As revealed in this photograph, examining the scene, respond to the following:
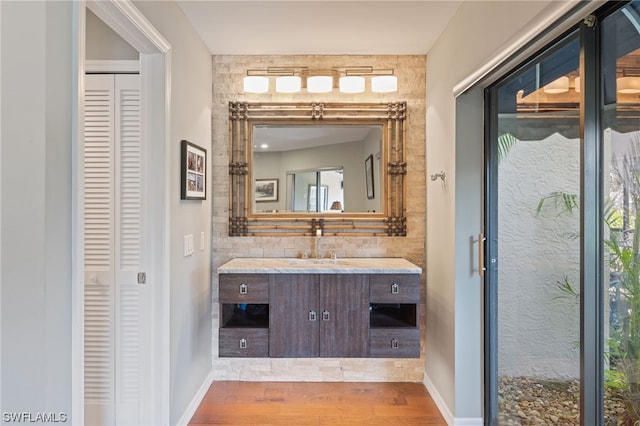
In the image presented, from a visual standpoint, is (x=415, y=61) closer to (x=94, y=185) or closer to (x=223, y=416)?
(x=94, y=185)

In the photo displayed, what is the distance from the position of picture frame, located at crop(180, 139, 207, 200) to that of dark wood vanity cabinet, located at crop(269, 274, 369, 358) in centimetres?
79

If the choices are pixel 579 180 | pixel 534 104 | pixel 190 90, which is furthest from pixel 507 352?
pixel 190 90

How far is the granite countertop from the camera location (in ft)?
8.12

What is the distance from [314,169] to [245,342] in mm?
1430

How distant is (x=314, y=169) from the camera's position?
9.96 feet

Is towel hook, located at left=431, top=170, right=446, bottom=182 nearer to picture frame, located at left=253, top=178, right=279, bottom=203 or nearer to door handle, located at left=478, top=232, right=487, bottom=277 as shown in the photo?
door handle, located at left=478, top=232, right=487, bottom=277

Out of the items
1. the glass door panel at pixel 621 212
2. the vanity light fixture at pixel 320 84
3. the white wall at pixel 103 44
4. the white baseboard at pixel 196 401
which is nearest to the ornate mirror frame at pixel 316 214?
the vanity light fixture at pixel 320 84

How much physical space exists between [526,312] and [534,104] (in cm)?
105

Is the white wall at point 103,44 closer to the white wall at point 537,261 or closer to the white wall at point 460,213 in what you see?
the white wall at point 460,213

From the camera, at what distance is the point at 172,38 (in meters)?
2.14

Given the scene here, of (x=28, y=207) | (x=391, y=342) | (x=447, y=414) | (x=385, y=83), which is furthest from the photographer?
(x=385, y=83)

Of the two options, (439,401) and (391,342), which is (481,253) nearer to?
(391,342)

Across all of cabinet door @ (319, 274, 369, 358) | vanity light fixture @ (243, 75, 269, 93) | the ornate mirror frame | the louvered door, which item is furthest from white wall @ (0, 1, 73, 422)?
the ornate mirror frame

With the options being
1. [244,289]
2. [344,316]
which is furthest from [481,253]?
[244,289]
